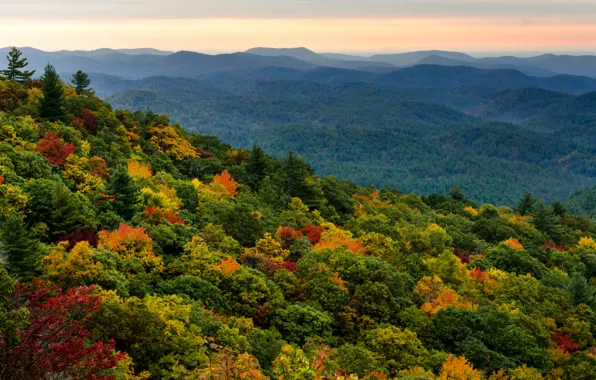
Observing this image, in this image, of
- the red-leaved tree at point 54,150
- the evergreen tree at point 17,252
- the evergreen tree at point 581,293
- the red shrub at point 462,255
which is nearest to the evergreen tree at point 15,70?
the red-leaved tree at point 54,150

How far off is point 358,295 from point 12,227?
18086mm

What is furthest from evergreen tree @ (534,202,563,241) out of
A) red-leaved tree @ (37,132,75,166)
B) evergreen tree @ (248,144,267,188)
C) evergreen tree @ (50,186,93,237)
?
evergreen tree @ (50,186,93,237)

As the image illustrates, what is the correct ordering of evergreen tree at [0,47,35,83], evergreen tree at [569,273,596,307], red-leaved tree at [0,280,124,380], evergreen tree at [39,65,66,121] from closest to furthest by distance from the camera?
red-leaved tree at [0,280,124,380]
evergreen tree at [569,273,596,307]
evergreen tree at [39,65,66,121]
evergreen tree at [0,47,35,83]

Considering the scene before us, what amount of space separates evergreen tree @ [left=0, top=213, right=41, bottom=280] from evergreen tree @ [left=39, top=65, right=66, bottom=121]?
91.9ft

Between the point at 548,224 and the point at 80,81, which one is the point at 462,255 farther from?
the point at 80,81

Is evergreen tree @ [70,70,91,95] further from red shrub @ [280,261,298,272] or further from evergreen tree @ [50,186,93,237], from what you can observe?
red shrub @ [280,261,298,272]

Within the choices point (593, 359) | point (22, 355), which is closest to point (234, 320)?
point (22, 355)

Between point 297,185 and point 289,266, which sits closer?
point 289,266

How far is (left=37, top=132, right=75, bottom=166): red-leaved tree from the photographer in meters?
34.3

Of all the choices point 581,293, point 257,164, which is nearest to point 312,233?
point 257,164

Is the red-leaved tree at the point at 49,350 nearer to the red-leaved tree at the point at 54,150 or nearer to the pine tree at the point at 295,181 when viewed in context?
the red-leaved tree at the point at 54,150

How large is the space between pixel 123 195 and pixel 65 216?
16.1ft

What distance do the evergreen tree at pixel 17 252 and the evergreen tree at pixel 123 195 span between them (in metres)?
10.1

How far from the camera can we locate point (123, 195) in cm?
3042
